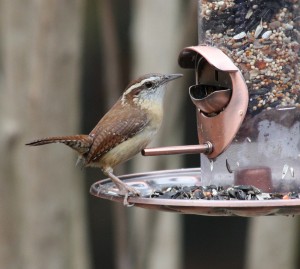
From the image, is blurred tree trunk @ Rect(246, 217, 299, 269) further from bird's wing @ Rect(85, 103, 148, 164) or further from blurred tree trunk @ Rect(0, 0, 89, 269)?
bird's wing @ Rect(85, 103, 148, 164)

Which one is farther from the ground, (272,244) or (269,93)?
(269,93)

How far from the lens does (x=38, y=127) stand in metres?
6.85

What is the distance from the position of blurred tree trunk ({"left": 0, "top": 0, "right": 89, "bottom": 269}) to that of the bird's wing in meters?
0.67

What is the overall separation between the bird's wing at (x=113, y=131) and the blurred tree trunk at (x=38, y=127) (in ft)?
2.20

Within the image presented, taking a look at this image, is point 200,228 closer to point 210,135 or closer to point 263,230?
point 263,230

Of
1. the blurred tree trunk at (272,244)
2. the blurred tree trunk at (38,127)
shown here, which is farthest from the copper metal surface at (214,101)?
the blurred tree trunk at (272,244)

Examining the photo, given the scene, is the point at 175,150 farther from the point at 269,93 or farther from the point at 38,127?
the point at 38,127

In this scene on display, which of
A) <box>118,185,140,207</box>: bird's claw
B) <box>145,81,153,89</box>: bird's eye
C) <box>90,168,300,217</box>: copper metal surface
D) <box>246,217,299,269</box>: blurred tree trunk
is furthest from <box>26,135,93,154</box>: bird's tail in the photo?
<box>246,217,299,269</box>: blurred tree trunk

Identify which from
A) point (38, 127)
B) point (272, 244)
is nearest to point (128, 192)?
point (38, 127)

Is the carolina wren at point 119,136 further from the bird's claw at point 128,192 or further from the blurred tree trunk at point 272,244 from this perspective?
the blurred tree trunk at point 272,244

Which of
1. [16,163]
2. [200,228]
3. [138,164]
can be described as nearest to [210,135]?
[16,163]

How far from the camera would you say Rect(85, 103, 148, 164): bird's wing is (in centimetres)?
615

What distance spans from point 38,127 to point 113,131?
902 millimetres

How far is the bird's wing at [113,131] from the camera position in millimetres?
6148
